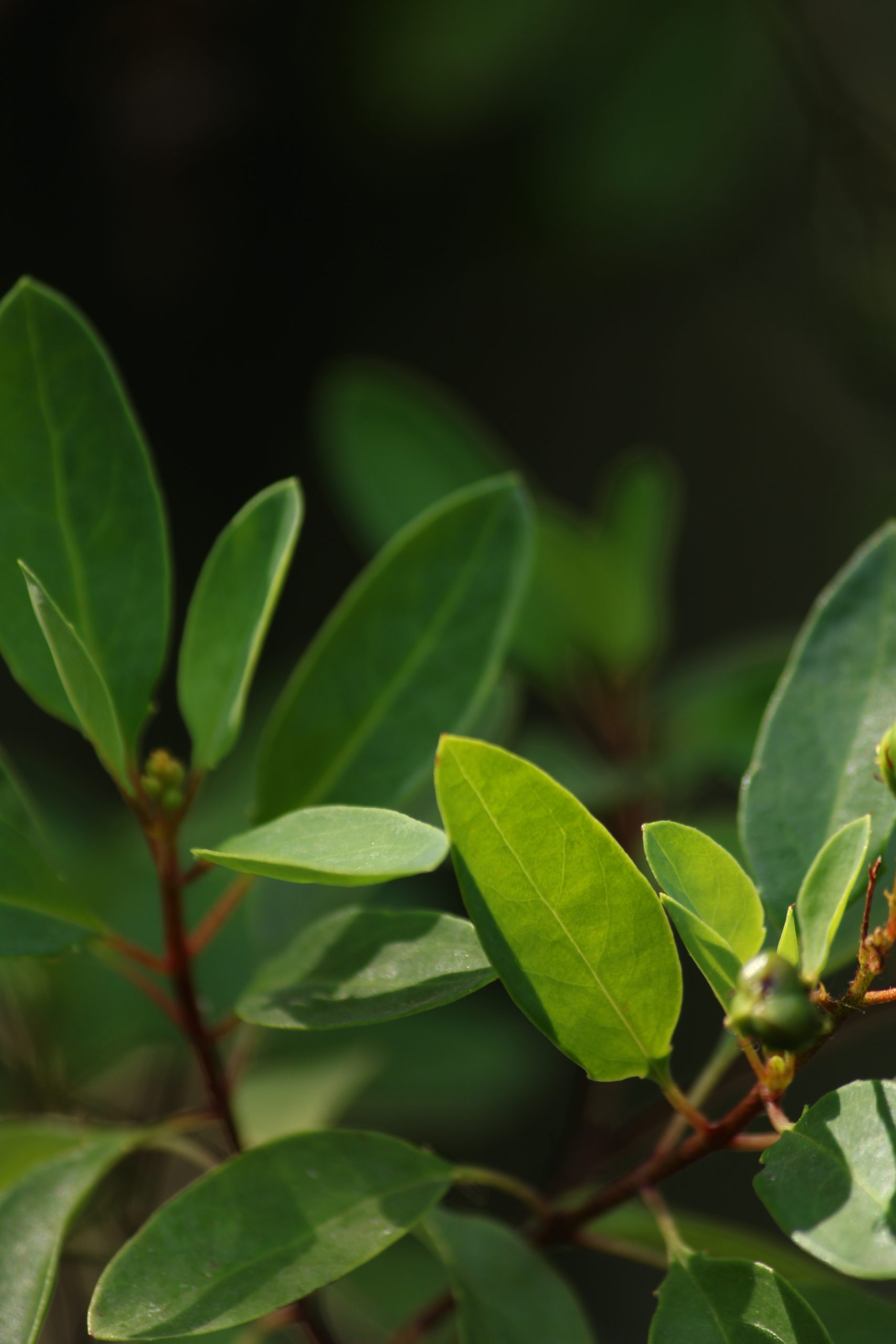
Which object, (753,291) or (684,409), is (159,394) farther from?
(753,291)

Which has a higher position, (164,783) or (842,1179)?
(164,783)

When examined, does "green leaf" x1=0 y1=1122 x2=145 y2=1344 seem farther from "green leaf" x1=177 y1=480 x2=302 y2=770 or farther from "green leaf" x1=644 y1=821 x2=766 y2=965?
"green leaf" x1=644 y1=821 x2=766 y2=965

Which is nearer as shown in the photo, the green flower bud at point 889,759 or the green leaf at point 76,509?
the green flower bud at point 889,759

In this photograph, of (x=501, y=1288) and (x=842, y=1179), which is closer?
(x=842, y=1179)

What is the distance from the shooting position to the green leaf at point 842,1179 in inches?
15.8

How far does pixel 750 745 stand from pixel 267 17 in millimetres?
1216

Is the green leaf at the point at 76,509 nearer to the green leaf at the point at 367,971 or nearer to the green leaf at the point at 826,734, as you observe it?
the green leaf at the point at 367,971

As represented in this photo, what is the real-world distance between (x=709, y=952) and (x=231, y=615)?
27 centimetres

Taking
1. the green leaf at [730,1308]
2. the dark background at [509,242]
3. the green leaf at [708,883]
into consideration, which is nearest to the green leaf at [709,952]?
the green leaf at [708,883]

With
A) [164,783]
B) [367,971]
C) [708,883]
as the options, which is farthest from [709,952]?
[164,783]

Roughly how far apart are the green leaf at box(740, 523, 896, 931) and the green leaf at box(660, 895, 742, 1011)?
0.08 meters

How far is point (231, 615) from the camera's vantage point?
58 centimetres

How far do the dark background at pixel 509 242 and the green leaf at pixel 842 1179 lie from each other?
100cm

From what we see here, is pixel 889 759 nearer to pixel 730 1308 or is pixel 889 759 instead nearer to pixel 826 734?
pixel 826 734
